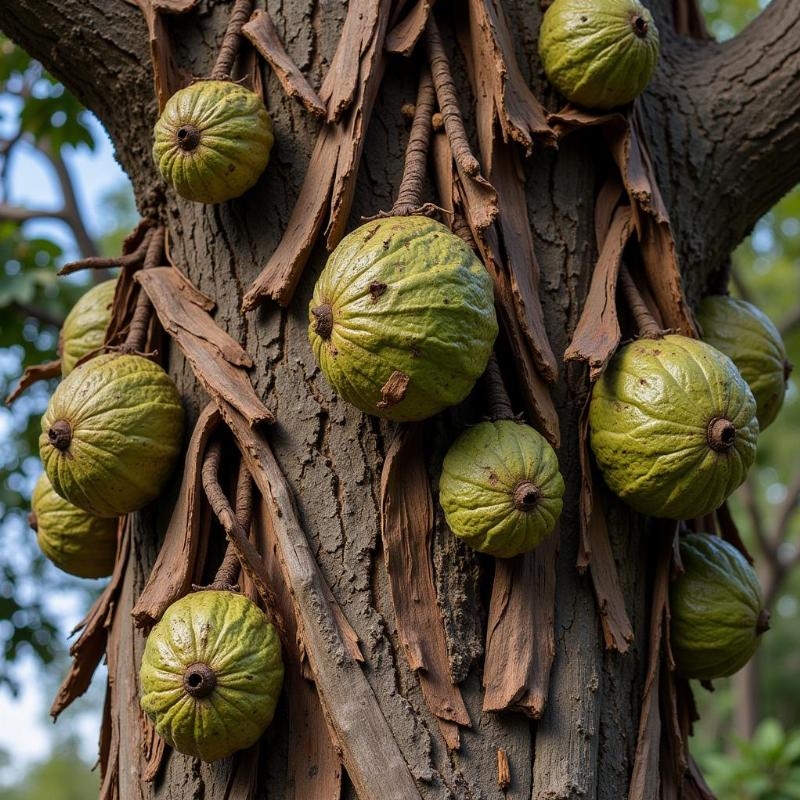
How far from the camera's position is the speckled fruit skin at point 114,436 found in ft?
6.53

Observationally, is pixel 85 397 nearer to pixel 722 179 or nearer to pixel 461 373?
pixel 461 373

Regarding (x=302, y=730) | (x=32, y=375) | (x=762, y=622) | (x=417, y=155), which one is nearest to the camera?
(x=302, y=730)

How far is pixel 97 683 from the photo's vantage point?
1845cm

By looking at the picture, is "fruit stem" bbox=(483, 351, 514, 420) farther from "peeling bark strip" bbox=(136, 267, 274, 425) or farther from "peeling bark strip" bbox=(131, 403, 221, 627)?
"peeling bark strip" bbox=(131, 403, 221, 627)


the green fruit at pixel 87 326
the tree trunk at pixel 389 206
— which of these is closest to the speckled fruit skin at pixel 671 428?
the tree trunk at pixel 389 206

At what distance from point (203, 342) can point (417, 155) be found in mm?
709

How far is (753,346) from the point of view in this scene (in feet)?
7.88

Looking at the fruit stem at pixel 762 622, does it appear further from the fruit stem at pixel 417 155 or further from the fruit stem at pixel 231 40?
the fruit stem at pixel 231 40

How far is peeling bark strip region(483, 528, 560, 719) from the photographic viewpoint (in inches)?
68.9

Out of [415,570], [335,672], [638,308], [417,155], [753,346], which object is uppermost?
[417,155]

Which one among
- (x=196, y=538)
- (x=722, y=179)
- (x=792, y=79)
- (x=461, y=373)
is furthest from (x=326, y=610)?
(x=792, y=79)

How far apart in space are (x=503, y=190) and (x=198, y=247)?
82cm

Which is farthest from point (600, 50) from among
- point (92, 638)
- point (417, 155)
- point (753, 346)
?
point (92, 638)

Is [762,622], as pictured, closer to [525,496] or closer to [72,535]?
[525,496]
